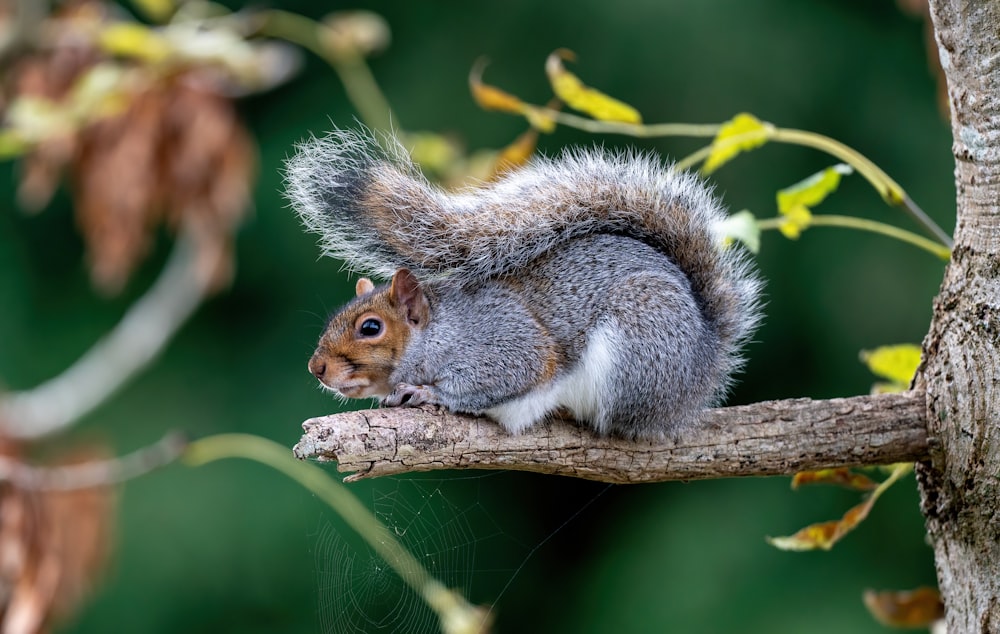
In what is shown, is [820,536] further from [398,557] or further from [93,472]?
[93,472]

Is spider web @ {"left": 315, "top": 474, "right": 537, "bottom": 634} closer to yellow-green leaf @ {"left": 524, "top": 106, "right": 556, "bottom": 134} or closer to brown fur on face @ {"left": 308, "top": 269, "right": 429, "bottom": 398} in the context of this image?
brown fur on face @ {"left": 308, "top": 269, "right": 429, "bottom": 398}

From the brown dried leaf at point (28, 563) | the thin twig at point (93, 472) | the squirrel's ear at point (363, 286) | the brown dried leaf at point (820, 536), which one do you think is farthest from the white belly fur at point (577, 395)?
the brown dried leaf at point (28, 563)

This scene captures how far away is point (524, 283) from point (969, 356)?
24.1 inches

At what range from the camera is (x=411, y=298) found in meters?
1.56

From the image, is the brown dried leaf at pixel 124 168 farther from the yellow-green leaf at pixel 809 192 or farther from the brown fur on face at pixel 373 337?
the yellow-green leaf at pixel 809 192

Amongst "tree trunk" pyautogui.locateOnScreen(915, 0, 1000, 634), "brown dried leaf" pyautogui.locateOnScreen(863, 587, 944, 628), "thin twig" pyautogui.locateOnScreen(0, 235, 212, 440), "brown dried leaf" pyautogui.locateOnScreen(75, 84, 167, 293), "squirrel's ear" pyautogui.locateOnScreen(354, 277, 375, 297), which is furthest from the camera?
"thin twig" pyautogui.locateOnScreen(0, 235, 212, 440)

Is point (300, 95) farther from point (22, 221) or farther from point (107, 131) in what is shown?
point (107, 131)

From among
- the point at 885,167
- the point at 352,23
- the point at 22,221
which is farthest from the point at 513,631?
the point at 22,221

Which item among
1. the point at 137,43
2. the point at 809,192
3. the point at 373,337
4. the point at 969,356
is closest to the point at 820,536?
the point at 969,356

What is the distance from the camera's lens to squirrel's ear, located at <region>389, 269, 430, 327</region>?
154 centimetres

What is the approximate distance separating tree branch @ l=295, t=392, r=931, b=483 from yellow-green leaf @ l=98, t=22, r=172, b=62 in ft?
3.79

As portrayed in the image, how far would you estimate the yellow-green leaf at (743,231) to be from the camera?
134 centimetres

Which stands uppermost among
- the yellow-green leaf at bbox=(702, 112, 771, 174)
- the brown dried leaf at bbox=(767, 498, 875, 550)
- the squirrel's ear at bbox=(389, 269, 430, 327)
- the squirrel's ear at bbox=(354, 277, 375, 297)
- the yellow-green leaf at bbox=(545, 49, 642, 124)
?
the yellow-green leaf at bbox=(545, 49, 642, 124)

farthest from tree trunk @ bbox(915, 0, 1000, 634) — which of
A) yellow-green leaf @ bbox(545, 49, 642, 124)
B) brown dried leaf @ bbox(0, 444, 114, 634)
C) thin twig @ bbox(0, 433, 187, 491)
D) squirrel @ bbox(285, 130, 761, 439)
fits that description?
brown dried leaf @ bbox(0, 444, 114, 634)
